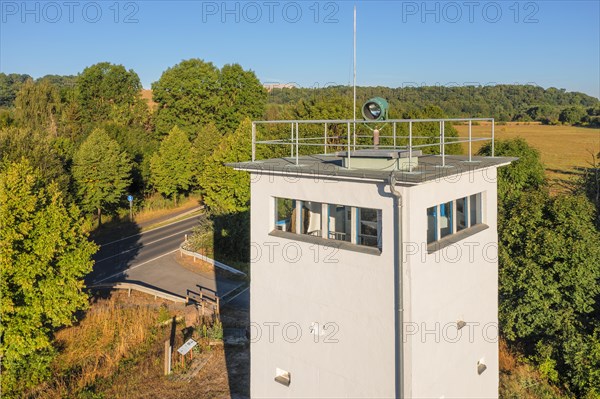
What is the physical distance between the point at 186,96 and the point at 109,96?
33.8 feet


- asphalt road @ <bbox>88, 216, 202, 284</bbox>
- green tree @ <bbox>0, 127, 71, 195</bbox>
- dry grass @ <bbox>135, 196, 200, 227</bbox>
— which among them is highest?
green tree @ <bbox>0, 127, 71, 195</bbox>

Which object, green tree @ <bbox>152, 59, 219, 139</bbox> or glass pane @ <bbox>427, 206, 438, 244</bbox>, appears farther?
green tree @ <bbox>152, 59, 219, 139</bbox>

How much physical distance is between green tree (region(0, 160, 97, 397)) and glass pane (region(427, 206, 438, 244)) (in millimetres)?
14448

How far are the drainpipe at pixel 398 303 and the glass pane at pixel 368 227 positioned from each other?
59 centimetres

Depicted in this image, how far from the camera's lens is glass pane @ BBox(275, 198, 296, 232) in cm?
1032

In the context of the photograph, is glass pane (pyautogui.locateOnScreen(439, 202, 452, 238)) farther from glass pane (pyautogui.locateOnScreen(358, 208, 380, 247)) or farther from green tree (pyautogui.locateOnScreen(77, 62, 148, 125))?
green tree (pyautogui.locateOnScreen(77, 62, 148, 125))

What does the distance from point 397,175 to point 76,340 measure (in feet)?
56.4

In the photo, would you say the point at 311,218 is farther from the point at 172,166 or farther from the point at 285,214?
the point at 172,166

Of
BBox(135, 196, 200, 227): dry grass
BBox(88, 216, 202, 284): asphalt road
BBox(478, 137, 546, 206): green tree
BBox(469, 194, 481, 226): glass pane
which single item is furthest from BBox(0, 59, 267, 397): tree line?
BBox(478, 137, 546, 206): green tree

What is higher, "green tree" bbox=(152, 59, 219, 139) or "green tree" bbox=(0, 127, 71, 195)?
"green tree" bbox=(152, 59, 219, 139)

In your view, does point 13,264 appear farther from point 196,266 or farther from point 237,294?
point 196,266

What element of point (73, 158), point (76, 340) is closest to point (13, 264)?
point (76, 340)

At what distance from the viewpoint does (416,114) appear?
43969mm

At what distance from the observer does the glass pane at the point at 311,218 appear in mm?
9898
